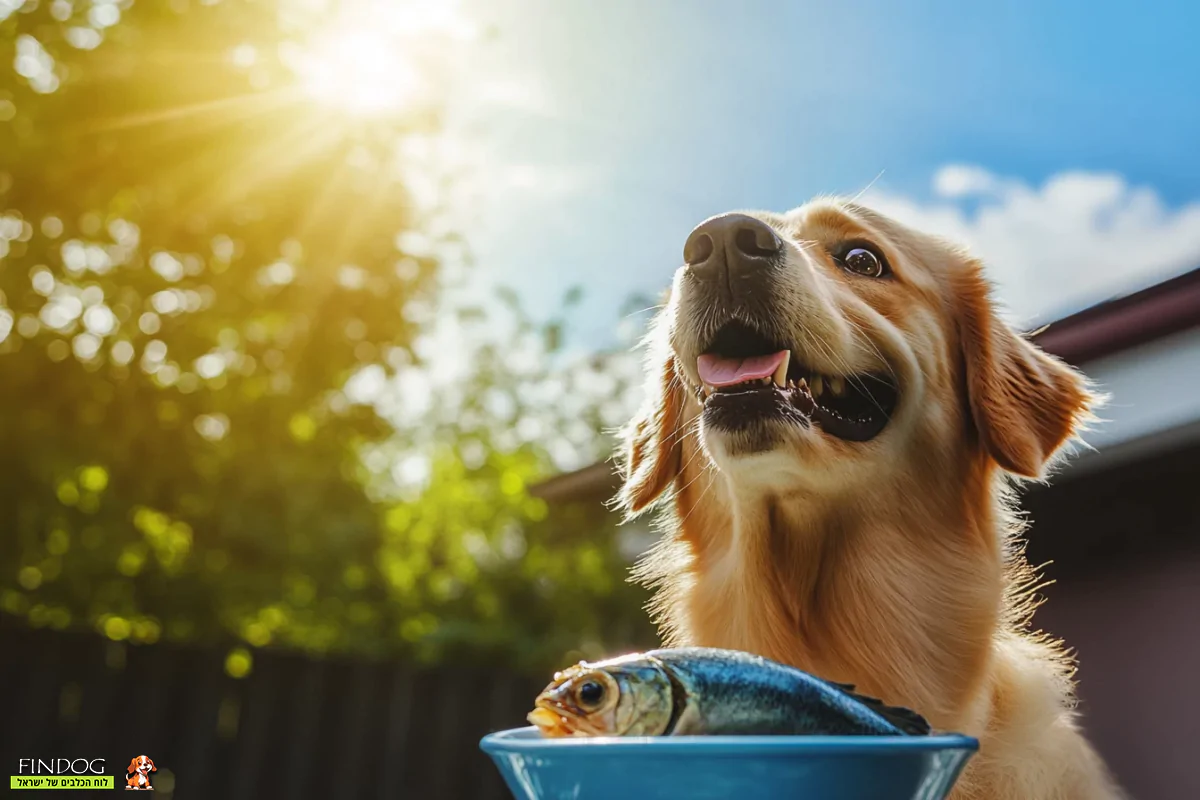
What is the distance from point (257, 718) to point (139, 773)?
857 millimetres

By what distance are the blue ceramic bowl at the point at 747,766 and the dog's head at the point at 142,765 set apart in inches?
282

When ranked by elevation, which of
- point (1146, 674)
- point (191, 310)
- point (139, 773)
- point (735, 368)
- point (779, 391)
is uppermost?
point (191, 310)

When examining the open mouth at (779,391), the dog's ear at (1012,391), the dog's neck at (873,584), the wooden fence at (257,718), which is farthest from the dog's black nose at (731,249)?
the wooden fence at (257,718)

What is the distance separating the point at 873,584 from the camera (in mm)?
1986

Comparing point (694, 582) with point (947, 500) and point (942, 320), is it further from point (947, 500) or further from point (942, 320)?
point (942, 320)

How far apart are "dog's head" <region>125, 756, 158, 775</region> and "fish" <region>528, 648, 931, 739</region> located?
7049 mm

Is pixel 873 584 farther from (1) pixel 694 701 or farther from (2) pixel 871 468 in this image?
(1) pixel 694 701

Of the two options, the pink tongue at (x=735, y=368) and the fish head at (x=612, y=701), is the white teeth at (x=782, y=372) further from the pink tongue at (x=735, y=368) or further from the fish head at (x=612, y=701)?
the fish head at (x=612, y=701)

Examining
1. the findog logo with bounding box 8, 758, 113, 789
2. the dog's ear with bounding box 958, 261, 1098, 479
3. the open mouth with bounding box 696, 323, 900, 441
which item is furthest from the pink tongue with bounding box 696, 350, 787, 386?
the findog logo with bounding box 8, 758, 113, 789

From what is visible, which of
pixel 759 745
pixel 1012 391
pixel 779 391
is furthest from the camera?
pixel 1012 391

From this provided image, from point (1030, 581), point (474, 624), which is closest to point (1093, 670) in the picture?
point (1030, 581)

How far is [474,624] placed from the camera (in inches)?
584

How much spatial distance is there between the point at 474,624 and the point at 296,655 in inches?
295

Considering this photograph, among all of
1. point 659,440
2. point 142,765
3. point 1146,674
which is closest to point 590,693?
point 659,440
